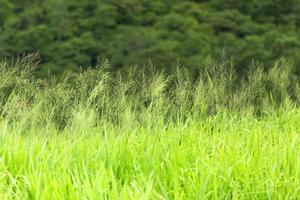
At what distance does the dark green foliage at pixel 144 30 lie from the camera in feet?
21.0

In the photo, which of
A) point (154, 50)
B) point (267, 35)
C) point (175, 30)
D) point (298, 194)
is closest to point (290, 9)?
point (267, 35)

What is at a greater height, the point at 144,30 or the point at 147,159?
the point at 147,159

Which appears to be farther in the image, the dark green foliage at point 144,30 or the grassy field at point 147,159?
the dark green foliage at point 144,30

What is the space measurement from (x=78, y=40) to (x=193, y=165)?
5.57 m

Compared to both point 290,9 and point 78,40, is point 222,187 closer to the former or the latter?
point 78,40

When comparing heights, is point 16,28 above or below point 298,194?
below

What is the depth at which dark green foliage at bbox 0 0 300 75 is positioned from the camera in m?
6.39

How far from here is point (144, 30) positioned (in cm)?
707

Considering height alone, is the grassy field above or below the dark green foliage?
above

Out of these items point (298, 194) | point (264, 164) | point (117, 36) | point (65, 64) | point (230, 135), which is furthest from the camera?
point (117, 36)

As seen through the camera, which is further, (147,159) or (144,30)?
(144,30)

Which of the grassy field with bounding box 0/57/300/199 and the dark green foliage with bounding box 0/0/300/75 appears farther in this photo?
the dark green foliage with bounding box 0/0/300/75

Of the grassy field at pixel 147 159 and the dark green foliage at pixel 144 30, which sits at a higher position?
the grassy field at pixel 147 159

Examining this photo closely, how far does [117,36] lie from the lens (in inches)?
274
